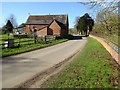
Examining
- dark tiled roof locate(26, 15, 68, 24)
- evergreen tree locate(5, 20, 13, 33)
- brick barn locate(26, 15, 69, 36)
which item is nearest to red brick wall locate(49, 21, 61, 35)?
brick barn locate(26, 15, 69, 36)

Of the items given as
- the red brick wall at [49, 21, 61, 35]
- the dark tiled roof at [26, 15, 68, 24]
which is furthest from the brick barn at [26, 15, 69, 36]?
the red brick wall at [49, 21, 61, 35]

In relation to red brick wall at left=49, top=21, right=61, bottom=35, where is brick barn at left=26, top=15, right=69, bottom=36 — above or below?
above

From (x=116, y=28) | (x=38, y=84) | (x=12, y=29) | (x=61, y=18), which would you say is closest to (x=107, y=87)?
(x=38, y=84)

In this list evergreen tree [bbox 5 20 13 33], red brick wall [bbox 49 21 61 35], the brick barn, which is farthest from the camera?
evergreen tree [bbox 5 20 13 33]

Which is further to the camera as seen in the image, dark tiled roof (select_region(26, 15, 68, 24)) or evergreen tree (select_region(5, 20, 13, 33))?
evergreen tree (select_region(5, 20, 13, 33))

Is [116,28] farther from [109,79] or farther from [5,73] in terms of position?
[5,73]

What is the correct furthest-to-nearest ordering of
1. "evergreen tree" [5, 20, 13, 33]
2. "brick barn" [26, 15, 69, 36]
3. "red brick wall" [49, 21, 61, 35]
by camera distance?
"evergreen tree" [5, 20, 13, 33] → "brick barn" [26, 15, 69, 36] → "red brick wall" [49, 21, 61, 35]

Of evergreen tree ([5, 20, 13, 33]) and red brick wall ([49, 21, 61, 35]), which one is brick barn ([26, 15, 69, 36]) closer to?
red brick wall ([49, 21, 61, 35])

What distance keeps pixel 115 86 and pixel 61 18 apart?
86845 millimetres

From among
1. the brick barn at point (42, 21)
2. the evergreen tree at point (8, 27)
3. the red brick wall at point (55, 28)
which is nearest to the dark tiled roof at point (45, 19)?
the brick barn at point (42, 21)

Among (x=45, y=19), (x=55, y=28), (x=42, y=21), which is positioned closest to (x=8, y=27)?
(x=42, y=21)

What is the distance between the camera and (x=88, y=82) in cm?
988

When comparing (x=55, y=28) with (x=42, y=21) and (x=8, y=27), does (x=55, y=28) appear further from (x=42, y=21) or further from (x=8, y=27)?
(x=8, y=27)

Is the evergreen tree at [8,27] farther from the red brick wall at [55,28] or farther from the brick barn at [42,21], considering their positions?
the red brick wall at [55,28]
